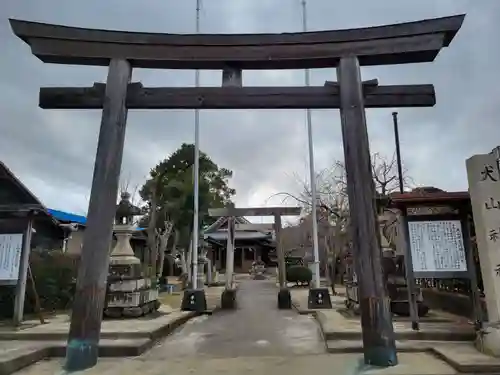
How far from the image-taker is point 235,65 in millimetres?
6469

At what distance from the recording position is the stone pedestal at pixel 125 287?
9594 millimetres

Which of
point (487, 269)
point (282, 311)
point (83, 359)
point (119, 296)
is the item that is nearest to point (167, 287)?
point (282, 311)

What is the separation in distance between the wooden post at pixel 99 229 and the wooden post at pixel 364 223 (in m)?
3.44

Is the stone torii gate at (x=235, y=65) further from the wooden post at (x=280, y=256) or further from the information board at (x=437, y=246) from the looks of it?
the wooden post at (x=280, y=256)

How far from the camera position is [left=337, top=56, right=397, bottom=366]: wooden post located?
16.6 feet

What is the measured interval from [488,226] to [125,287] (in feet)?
26.2

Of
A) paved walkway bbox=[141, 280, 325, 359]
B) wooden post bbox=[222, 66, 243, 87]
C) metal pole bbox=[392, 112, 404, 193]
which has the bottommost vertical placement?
paved walkway bbox=[141, 280, 325, 359]

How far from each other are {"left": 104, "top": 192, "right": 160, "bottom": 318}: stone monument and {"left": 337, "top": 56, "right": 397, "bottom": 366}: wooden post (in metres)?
6.38

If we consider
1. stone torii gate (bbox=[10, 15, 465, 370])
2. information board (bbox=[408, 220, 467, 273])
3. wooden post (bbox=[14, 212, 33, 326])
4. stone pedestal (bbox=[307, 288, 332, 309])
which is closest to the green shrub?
stone pedestal (bbox=[307, 288, 332, 309])

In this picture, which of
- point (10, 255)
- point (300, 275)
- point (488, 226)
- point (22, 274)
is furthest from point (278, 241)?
point (300, 275)

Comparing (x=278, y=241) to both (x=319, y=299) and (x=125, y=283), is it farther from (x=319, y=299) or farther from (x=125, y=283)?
(x=125, y=283)

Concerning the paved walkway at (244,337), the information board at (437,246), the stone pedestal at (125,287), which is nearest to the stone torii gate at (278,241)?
the paved walkway at (244,337)

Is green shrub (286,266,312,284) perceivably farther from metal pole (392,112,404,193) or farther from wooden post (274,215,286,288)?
wooden post (274,215,286,288)

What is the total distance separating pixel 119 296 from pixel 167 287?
486 inches
